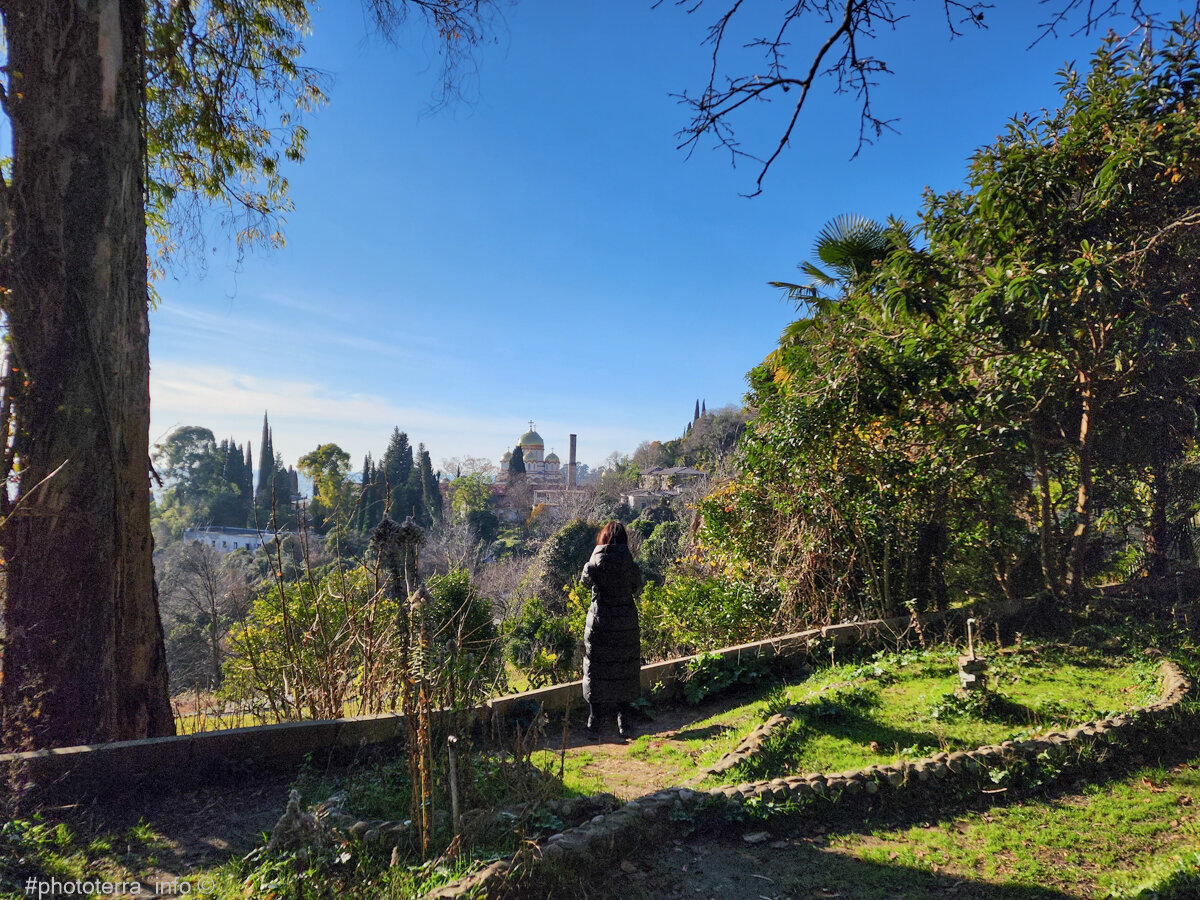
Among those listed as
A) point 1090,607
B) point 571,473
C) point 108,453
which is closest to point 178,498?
point 571,473

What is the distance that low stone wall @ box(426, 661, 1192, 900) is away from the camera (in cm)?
254

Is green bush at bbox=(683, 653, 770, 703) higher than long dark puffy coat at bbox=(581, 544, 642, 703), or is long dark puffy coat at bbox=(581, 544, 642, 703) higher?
long dark puffy coat at bbox=(581, 544, 642, 703)

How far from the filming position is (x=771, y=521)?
7.49 meters

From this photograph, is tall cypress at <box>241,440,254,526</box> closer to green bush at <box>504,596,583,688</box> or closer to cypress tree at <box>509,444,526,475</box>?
cypress tree at <box>509,444,526,475</box>

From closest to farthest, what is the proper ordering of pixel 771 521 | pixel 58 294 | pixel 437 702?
pixel 437 702 < pixel 58 294 < pixel 771 521

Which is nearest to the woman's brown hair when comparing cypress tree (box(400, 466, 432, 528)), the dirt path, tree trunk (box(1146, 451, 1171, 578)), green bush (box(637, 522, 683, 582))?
the dirt path

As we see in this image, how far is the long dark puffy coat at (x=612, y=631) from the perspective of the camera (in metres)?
5.15

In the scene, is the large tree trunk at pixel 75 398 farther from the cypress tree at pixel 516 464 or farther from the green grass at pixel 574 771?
the cypress tree at pixel 516 464

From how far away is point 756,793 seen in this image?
344cm

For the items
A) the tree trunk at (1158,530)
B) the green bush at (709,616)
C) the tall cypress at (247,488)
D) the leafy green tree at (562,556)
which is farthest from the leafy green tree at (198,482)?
the tree trunk at (1158,530)

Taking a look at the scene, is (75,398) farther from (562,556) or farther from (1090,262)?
(562,556)

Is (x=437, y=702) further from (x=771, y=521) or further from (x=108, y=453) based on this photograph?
(x=771, y=521)

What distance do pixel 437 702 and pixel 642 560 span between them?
18700mm

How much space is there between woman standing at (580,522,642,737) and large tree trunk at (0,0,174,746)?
3059 mm
